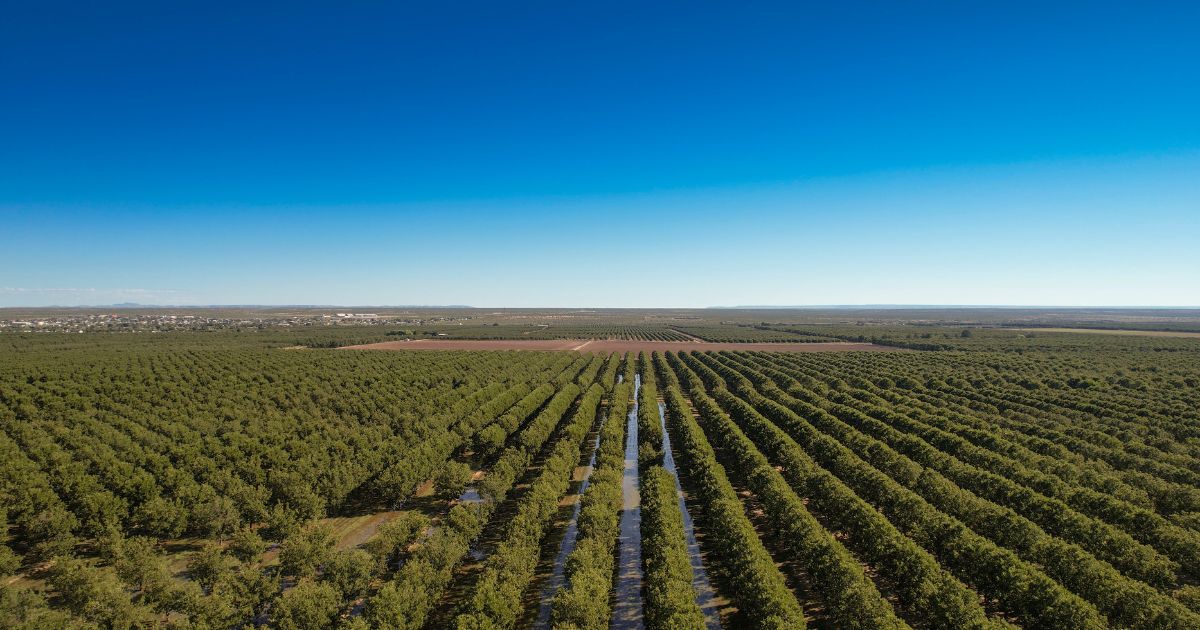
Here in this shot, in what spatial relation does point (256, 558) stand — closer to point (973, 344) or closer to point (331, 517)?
point (331, 517)

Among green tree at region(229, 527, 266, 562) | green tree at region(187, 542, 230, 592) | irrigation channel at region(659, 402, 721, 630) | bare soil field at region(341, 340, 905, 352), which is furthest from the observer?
bare soil field at region(341, 340, 905, 352)

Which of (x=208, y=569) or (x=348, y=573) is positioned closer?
(x=348, y=573)

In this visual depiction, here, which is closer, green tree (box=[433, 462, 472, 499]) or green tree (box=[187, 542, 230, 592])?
green tree (box=[187, 542, 230, 592])

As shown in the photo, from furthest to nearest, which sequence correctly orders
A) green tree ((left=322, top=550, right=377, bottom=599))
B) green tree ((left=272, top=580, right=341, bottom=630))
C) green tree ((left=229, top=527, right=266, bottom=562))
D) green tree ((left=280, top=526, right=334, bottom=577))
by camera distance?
green tree ((left=229, top=527, right=266, bottom=562))
green tree ((left=280, top=526, right=334, bottom=577))
green tree ((left=322, top=550, right=377, bottom=599))
green tree ((left=272, top=580, right=341, bottom=630))

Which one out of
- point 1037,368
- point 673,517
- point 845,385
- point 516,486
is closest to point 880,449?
point 673,517

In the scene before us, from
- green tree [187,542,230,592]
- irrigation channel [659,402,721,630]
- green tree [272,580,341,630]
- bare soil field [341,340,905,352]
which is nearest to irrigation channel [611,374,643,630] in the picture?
irrigation channel [659,402,721,630]

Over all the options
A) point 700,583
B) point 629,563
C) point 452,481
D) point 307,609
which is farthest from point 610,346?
point 307,609

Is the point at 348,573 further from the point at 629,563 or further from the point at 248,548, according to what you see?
the point at 629,563

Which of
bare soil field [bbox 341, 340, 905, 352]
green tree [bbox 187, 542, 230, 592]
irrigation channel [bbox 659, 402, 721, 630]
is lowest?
irrigation channel [bbox 659, 402, 721, 630]

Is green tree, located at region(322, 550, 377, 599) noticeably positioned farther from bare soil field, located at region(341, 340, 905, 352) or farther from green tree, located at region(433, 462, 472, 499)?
bare soil field, located at region(341, 340, 905, 352)

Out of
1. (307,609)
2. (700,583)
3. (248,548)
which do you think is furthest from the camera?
(700,583)
